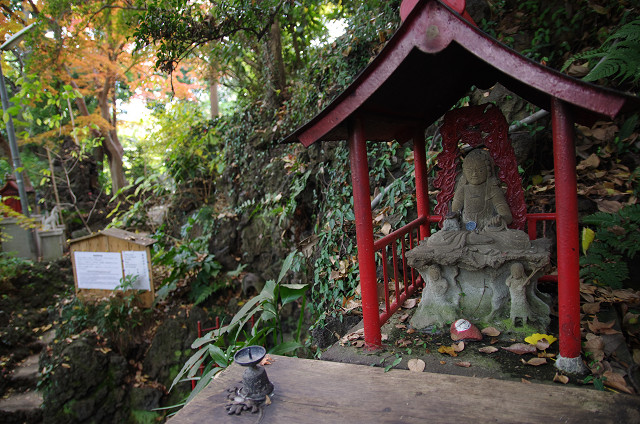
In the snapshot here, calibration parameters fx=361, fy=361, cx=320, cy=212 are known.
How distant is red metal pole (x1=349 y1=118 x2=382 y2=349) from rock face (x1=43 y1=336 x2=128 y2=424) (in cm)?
505

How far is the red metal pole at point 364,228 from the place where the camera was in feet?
8.12

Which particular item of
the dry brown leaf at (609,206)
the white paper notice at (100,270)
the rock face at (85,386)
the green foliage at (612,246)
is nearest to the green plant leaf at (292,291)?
the green foliage at (612,246)

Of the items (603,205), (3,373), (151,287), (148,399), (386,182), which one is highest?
(386,182)

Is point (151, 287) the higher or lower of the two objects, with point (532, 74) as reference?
lower

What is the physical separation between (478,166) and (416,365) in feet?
5.22

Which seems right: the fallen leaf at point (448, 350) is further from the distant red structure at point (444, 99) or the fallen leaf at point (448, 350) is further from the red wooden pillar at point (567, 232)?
the red wooden pillar at point (567, 232)

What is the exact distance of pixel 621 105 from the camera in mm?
1702

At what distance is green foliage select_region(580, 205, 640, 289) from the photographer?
2.92m

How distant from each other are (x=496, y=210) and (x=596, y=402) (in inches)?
58.3

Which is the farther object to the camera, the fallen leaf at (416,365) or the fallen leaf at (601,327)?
the fallen leaf at (601,327)

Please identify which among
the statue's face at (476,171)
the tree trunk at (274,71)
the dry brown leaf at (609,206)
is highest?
the tree trunk at (274,71)

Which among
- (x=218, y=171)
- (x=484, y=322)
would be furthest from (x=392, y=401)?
(x=218, y=171)

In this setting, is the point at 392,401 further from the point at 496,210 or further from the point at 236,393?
the point at 496,210

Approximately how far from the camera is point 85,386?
18.3 ft
